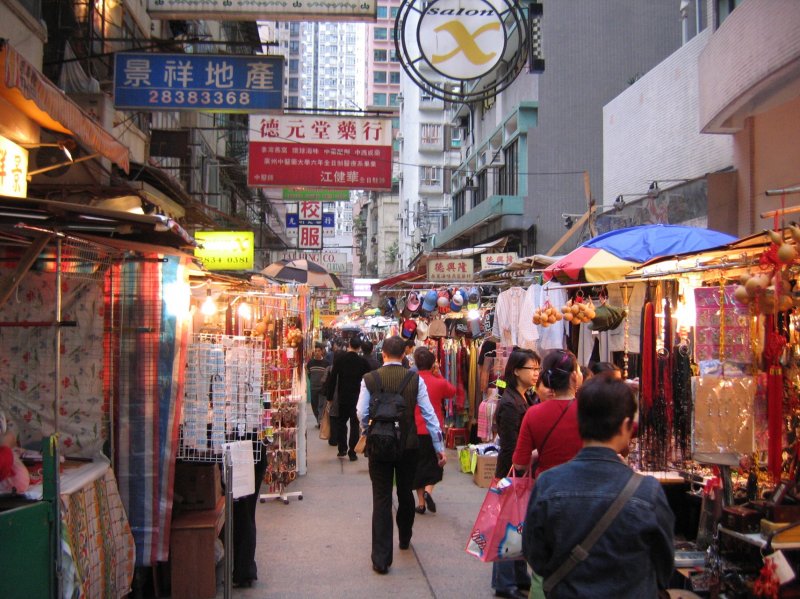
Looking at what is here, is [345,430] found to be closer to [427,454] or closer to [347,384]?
[347,384]

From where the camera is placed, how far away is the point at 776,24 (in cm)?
844

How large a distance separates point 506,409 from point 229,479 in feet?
7.53

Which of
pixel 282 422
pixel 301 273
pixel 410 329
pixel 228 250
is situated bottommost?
pixel 282 422

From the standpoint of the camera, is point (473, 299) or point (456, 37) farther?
point (473, 299)

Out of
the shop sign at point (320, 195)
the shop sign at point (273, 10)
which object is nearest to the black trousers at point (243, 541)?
the shop sign at point (273, 10)

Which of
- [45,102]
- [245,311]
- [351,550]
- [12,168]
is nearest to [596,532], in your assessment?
[351,550]

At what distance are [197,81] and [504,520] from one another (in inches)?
291

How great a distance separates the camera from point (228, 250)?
16.6m

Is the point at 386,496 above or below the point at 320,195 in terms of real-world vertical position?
below

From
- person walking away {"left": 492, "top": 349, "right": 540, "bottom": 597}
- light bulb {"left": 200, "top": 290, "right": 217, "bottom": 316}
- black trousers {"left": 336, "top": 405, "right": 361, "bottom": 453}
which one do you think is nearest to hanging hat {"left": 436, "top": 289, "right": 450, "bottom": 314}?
black trousers {"left": 336, "top": 405, "right": 361, "bottom": 453}

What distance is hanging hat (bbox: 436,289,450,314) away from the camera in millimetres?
13562

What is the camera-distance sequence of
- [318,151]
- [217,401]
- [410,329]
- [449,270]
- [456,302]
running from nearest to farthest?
[217,401], [318,151], [456,302], [410,329], [449,270]

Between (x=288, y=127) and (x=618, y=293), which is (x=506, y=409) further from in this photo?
(x=288, y=127)

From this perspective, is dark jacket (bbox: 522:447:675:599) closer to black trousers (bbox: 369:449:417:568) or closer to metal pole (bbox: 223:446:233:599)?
metal pole (bbox: 223:446:233:599)
